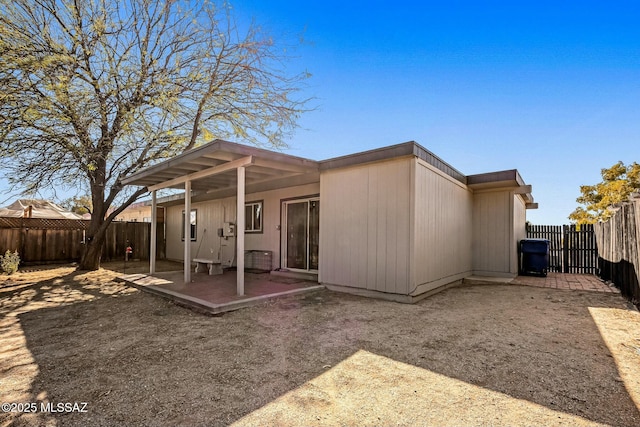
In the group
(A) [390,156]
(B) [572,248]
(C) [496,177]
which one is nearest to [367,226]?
(A) [390,156]

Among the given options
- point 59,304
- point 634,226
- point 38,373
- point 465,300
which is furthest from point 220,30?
point 634,226

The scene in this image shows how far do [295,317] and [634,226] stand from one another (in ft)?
17.2

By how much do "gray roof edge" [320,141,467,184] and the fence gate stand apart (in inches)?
223

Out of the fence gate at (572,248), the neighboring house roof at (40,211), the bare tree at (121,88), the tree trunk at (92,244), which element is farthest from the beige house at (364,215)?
the neighboring house roof at (40,211)

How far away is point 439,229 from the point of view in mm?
6289

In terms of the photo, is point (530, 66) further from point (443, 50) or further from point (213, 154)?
point (213, 154)

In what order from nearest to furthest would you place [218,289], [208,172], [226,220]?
1. [218,289]
2. [208,172]
3. [226,220]

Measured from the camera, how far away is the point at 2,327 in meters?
4.07

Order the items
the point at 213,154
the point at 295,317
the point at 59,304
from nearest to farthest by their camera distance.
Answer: the point at 295,317 < the point at 213,154 < the point at 59,304

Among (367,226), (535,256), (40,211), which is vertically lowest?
(535,256)

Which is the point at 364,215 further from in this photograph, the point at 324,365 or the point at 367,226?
the point at 324,365

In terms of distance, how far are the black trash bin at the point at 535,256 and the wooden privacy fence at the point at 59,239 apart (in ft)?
46.0

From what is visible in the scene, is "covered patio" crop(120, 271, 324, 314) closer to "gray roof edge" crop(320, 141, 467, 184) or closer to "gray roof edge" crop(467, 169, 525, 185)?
"gray roof edge" crop(320, 141, 467, 184)

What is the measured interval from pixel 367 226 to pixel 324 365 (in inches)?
126
